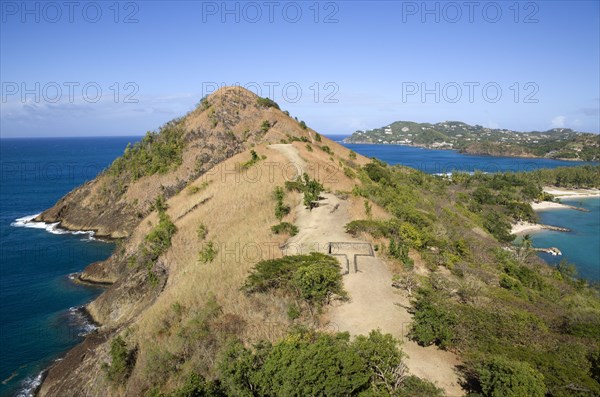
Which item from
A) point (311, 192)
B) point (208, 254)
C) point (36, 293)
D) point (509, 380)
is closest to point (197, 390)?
point (509, 380)

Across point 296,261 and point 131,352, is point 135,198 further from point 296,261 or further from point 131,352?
point 296,261

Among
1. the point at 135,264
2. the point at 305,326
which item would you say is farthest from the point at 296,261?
the point at 135,264

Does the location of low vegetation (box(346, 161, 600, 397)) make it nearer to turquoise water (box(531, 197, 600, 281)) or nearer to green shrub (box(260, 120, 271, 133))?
turquoise water (box(531, 197, 600, 281))

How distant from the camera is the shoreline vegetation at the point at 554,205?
256 ft

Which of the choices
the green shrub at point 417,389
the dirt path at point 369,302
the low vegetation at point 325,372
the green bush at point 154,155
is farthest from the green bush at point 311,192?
the green bush at point 154,155

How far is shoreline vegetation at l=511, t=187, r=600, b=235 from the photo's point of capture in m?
78.0

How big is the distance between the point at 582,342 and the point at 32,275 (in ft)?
175

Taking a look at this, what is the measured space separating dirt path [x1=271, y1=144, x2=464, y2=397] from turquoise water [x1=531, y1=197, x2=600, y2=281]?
154 ft

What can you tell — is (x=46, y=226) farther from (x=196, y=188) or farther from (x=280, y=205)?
(x=280, y=205)

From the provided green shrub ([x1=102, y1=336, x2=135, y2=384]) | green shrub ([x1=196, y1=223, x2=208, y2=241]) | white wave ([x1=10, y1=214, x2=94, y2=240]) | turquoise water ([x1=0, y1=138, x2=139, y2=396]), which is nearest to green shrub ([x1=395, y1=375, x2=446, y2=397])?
green shrub ([x1=102, y1=336, x2=135, y2=384])

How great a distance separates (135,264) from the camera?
37750 millimetres

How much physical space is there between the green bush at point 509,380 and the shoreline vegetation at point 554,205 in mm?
70093

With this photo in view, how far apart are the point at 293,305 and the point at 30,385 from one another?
20.8m

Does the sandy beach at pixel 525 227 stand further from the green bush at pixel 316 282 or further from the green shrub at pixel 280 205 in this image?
the green bush at pixel 316 282
